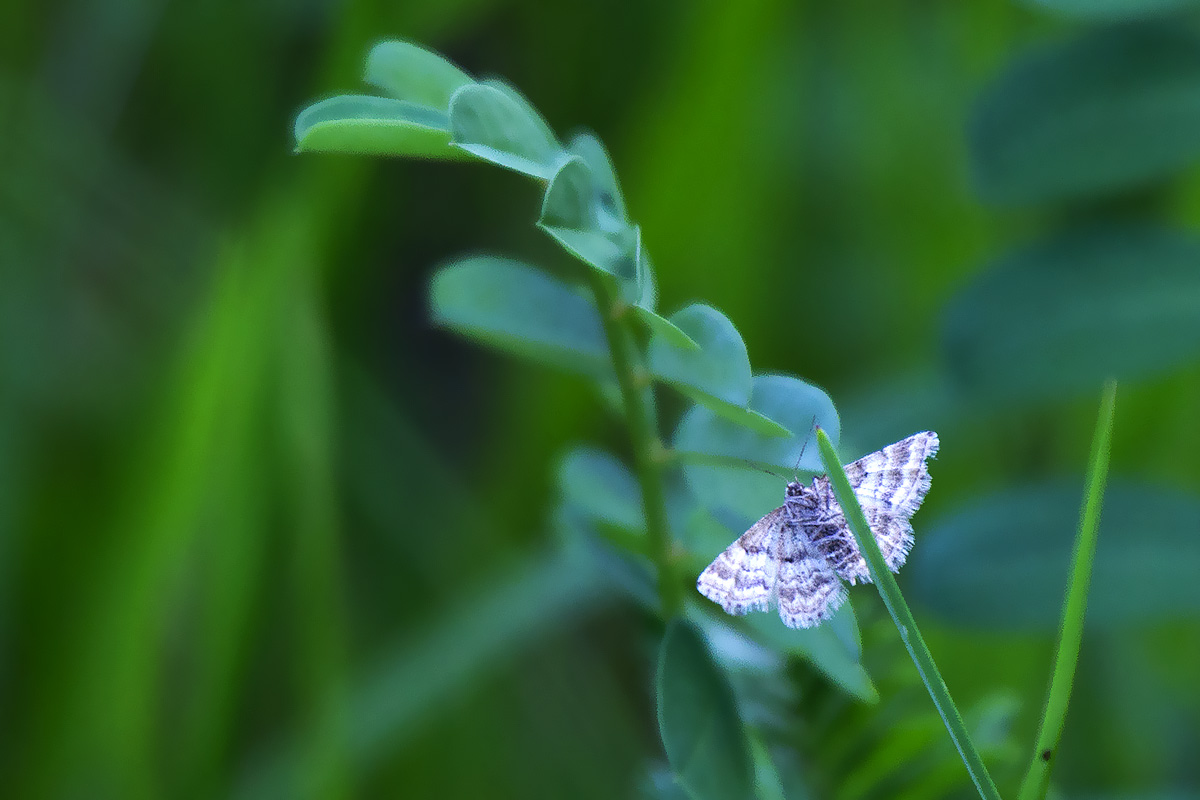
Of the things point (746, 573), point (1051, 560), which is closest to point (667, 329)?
point (746, 573)

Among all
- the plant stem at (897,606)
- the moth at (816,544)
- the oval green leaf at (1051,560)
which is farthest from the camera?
the oval green leaf at (1051,560)

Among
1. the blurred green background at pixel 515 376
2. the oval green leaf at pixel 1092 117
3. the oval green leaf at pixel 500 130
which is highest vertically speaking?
the oval green leaf at pixel 1092 117

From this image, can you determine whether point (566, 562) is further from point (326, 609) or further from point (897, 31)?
point (897, 31)

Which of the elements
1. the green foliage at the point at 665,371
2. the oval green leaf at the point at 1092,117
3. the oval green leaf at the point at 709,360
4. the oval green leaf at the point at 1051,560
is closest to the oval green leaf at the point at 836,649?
the green foliage at the point at 665,371

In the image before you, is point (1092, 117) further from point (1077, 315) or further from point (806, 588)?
point (806, 588)

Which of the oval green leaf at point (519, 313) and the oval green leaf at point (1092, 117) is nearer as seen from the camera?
the oval green leaf at point (519, 313)

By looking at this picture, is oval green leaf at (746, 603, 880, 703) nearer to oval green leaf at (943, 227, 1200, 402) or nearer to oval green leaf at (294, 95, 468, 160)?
oval green leaf at (294, 95, 468, 160)

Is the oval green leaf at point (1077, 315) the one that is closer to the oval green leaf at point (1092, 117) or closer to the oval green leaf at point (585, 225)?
the oval green leaf at point (1092, 117)
